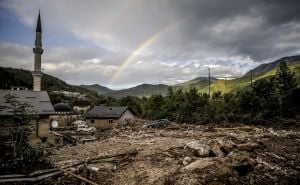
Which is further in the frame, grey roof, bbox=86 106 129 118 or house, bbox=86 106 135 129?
grey roof, bbox=86 106 129 118

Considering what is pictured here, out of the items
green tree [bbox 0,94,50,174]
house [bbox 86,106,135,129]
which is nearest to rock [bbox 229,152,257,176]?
green tree [bbox 0,94,50,174]

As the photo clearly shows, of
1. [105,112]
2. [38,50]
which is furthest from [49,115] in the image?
[105,112]

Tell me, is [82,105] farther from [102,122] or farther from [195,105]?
[195,105]

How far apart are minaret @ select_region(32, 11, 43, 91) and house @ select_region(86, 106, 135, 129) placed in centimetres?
1180

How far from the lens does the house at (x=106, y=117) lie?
45156mm

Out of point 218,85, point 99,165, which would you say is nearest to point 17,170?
point 99,165

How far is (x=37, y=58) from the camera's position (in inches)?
1503

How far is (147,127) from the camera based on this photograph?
37219 mm

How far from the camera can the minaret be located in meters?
36.7

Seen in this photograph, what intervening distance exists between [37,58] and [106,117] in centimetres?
1506

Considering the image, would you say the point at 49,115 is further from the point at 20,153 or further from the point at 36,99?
the point at 20,153

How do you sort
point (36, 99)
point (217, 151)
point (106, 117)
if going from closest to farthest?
point (217, 151) < point (36, 99) < point (106, 117)

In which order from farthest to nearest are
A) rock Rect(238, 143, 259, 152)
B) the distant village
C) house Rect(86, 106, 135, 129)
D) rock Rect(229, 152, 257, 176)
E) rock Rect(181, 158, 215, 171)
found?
house Rect(86, 106, 135, 129), the distant village, rock Rect(238, 143, 259, 152), rock Rect(229, 152, 257, 176), rock Rect(181, 158, 215, 171)

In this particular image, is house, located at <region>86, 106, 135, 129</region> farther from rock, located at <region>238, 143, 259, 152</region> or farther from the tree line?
rock, located at <region>238, 143, 259, 152</region>
